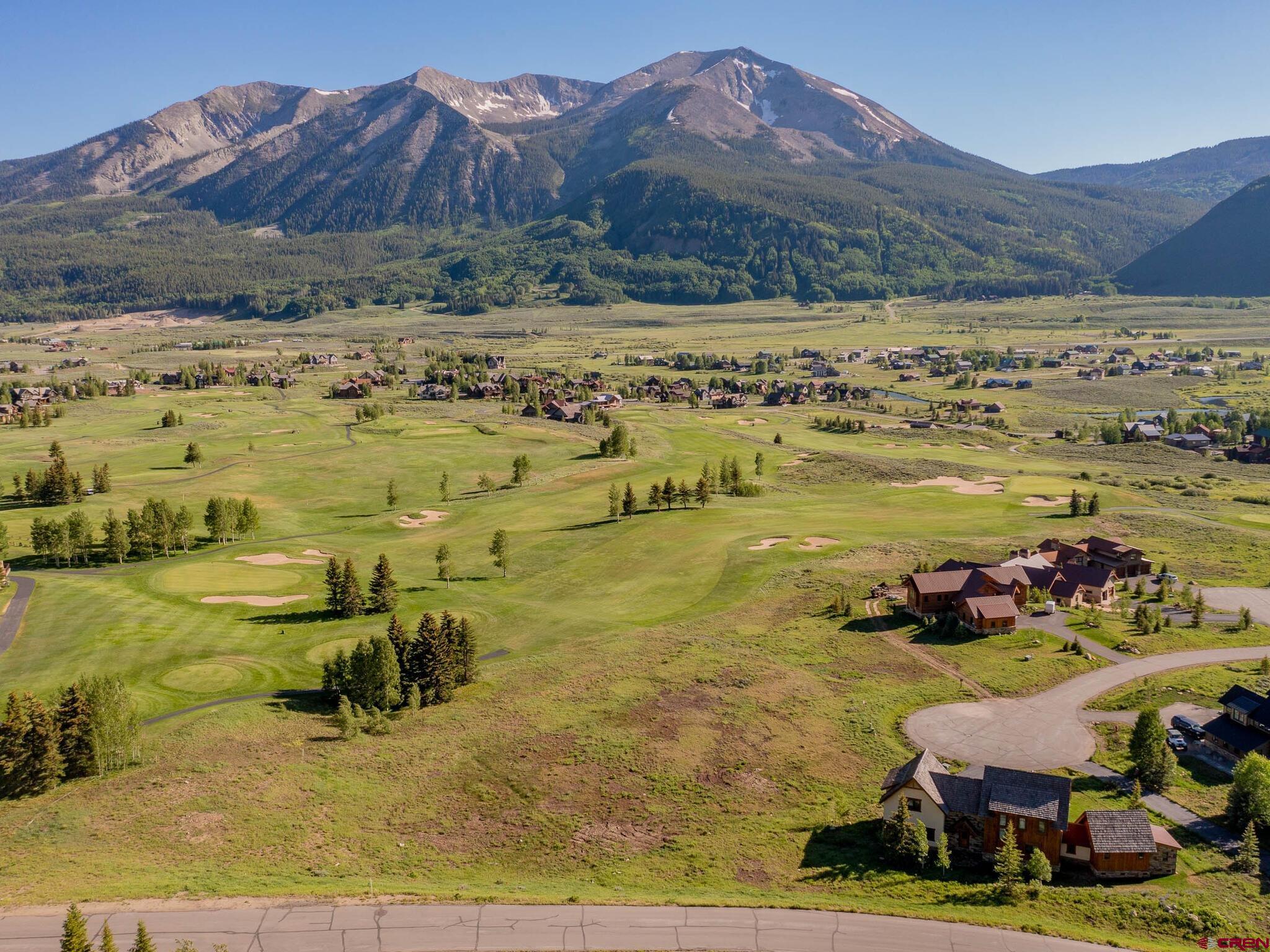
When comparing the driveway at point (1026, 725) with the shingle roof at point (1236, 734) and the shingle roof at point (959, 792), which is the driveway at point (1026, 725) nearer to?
the shingle roof at point (1236, 734)

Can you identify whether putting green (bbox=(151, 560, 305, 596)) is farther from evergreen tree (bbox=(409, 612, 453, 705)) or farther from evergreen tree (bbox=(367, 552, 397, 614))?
evergreen tree (bbox=(409, 612, 453, 705))

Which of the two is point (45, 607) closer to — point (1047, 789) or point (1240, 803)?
point (1047, 789)

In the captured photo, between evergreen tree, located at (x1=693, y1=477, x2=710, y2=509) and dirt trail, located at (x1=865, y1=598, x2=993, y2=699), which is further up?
evergreen tree, located at (x1=693, y1=477, x2=710, y2=509)

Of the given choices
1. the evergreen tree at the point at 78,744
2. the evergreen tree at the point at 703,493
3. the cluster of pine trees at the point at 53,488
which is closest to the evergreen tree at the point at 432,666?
the evergreen tree at the point at 78,744

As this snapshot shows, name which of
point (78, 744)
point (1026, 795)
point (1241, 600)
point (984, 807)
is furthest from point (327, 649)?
point (1241, 600)

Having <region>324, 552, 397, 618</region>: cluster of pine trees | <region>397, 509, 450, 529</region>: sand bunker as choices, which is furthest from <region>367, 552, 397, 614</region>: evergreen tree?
<region>397, 509, 450, 529</region>: sand bunker

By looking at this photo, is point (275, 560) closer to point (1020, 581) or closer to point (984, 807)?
point (1020, 581)

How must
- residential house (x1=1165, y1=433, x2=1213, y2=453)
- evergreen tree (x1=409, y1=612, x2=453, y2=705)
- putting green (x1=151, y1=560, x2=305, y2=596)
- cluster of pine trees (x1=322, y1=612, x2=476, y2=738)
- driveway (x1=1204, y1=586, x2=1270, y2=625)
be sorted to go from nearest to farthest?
cluster of pine trees (x1=322, y1=612, x2=476, y2=738) < evergreen tree (x1=409, y1=612, x2=453, y2=705) < driveway (x1=1204, y1=586, x2=1270, y2=625) < putting green (x1=151, y1=560, x2=305, y2=596) < residential house (x1=1165, y1=433, x2=1213, y2=453)
